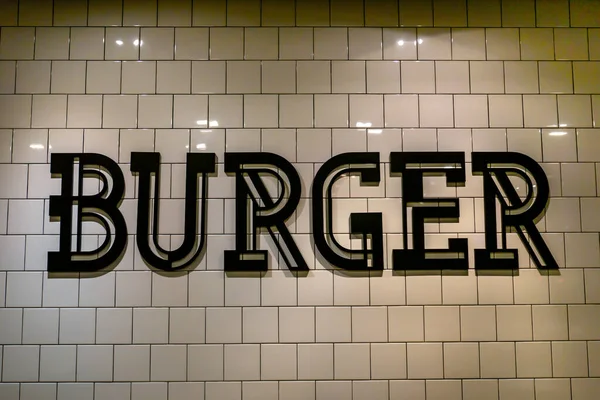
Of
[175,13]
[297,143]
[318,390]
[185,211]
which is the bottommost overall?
[318,390]

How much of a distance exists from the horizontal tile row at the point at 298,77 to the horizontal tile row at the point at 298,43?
0.03 metres

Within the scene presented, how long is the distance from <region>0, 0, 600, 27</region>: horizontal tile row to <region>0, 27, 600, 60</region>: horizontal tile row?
0.11ft

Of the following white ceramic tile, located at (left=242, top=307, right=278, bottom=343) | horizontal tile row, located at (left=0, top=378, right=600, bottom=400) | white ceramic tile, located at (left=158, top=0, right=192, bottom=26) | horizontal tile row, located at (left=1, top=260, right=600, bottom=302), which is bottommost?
horizontal tile row, located at (left=0, top=378, right=600, bottom=400)

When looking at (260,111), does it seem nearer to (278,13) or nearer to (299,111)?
(299,111)

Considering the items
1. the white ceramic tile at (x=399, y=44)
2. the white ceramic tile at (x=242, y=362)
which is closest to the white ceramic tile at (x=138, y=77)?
the white ceramic tile at (x=399, y=44)

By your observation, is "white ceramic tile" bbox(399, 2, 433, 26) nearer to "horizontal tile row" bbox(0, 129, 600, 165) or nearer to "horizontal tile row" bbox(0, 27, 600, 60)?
"horizontal tile row" bbox(0, 27, 600, 60)

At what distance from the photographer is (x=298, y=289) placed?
1727mm

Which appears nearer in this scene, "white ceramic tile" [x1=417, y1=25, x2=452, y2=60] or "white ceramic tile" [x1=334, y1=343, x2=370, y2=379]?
"white ceramic tile" [x1=334, y1=343, x2=370, y2=379]

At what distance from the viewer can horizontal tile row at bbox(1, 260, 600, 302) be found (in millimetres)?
1716

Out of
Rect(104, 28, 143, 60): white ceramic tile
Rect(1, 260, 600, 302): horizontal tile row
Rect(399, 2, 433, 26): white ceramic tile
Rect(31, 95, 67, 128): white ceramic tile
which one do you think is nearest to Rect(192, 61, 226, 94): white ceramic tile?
Rect(104, 28, 143, 60): white ceramic tile

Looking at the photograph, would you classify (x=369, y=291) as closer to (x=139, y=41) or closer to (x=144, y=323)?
(x=144, y=323)

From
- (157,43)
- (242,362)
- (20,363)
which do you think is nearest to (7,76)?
(157,43)

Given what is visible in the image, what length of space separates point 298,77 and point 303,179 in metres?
0.43

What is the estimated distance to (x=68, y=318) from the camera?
1.71 meters
